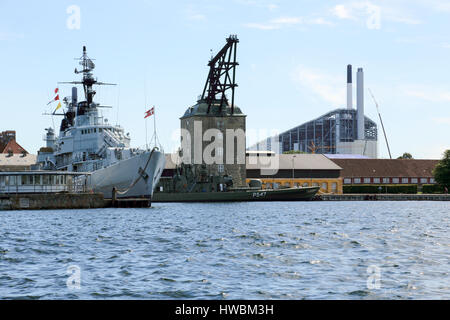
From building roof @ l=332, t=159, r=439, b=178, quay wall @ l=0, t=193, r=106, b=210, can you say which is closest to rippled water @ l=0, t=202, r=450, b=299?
quay wall @ l=0, t=193, r=106, b=210

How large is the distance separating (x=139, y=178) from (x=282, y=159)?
2447 inches

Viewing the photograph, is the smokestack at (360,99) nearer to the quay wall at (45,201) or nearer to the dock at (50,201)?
the dock at (50,201)

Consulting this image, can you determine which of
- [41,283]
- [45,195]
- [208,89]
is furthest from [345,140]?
[41,283]

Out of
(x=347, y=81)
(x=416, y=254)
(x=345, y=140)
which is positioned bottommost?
(x=416, y=254)

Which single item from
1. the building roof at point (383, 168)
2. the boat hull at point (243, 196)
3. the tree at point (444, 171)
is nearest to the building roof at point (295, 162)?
the building roof at point (383, 168)

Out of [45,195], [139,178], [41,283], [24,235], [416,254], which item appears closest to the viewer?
[41,283]

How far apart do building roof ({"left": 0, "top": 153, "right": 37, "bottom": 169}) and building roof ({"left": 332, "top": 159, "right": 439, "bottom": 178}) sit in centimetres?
6619

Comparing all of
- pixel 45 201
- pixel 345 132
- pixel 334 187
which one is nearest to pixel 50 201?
pixel 45 201

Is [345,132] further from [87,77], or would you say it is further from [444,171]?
[87,77]

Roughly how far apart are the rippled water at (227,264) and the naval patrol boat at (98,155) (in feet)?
109

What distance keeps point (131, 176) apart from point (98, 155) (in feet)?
27.2

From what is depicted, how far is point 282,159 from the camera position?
125188mm

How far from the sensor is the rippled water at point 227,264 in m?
15.7
